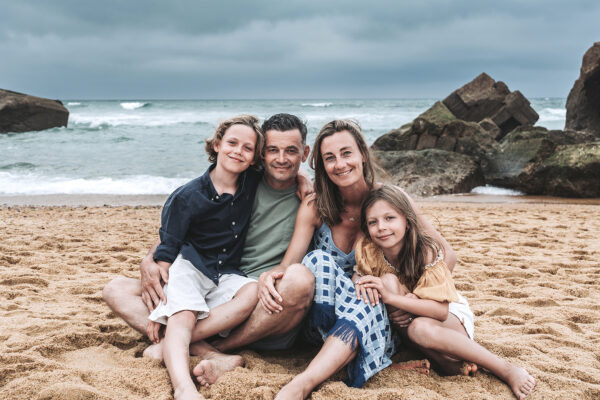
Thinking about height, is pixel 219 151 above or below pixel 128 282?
above

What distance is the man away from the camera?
227 cm

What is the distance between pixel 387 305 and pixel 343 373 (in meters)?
0.40

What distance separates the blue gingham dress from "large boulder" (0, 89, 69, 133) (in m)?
20.2

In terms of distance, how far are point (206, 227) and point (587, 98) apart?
15092 mm

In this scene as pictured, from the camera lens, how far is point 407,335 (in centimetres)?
240

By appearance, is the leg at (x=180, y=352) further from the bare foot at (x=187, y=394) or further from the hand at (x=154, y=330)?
the hand at (x=154, y=330)

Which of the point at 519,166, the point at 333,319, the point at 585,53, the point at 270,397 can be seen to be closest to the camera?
the point at 270,397

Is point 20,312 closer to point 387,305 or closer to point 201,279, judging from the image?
point 201,279

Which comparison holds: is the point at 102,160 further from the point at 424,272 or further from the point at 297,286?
the point at 424,272

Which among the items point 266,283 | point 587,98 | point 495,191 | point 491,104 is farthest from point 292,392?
point 491,104

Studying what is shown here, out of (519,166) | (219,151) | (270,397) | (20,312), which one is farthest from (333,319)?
(519,166)

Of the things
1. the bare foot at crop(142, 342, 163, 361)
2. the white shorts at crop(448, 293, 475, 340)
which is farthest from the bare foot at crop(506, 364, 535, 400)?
the bare foot at crop(142, 342, 163, 361)

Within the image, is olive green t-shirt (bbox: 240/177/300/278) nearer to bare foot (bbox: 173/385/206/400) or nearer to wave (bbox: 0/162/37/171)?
bare foot (bbox: 173/385/206/400)

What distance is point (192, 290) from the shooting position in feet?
8.01
